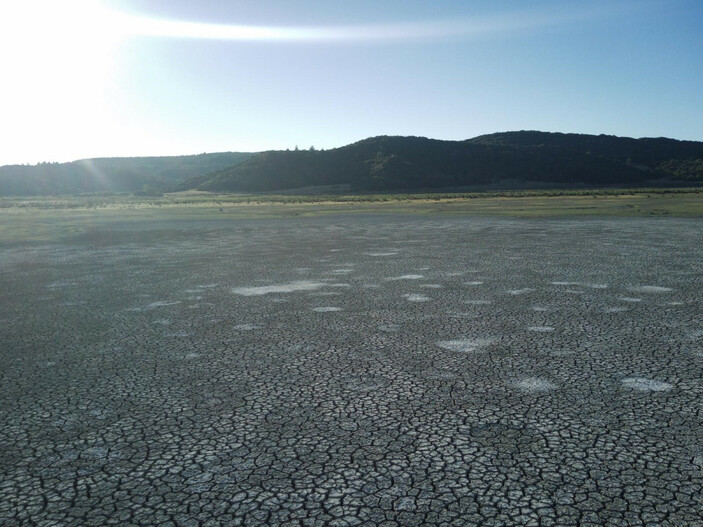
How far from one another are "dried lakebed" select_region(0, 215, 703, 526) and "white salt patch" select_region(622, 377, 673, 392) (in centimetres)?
4

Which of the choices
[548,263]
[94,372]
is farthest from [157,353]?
[548,263]

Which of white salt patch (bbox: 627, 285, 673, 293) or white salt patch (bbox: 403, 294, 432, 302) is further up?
white salt patch (bbox: 403, 294, 432, 302)

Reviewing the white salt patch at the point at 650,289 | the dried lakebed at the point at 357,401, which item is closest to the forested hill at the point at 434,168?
the white salt patch at the point at 650,289

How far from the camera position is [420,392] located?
6.36 metres

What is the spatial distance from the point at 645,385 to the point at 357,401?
3154 mm

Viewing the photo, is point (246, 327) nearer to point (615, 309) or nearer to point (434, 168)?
point (615, 309)

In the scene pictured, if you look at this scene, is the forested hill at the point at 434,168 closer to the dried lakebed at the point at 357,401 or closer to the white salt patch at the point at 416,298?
the white salt patch at the point at 416,298

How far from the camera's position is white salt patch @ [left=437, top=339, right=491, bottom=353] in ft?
26.3

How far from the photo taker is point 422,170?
125 meters

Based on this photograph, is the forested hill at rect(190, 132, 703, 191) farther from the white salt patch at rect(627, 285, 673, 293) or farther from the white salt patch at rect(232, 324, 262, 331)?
the white salt patch at rect(232, 324, 262, 331)

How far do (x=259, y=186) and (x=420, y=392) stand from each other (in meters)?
119

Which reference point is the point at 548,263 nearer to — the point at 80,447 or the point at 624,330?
the point at 624,330

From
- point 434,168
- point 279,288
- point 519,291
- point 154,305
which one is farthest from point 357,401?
point 434,168

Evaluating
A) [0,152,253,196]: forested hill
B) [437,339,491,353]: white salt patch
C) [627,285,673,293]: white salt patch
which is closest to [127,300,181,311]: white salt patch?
[437,339,491,353]: white salt patch
